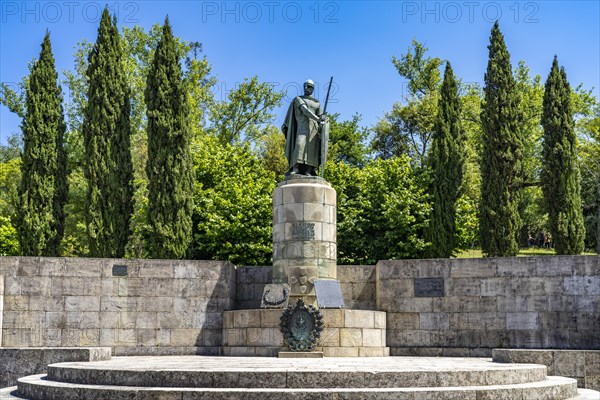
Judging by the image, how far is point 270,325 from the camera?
53.6ft

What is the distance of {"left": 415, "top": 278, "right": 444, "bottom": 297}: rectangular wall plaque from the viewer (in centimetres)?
1800

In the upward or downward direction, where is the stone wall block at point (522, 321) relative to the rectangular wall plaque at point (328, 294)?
downward

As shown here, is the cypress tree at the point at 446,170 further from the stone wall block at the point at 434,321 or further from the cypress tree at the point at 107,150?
the cypress tree at the point at 107,150

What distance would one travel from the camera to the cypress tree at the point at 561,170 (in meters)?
31.1

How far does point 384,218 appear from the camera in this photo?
31594 millimetres

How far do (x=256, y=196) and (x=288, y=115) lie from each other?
1297 centimetres

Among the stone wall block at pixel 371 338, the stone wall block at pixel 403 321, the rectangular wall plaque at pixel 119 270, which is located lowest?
the stone wall block at pixel 371 338

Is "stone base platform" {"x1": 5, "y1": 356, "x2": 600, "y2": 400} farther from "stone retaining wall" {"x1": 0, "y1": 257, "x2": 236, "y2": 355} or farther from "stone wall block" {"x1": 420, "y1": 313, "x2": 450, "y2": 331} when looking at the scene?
"stone retaining wall" {"x1": 0, "y1": 257, "x2": 236, "y2": 355}

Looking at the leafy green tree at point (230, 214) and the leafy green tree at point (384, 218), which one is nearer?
the leafy green tree at point (230, 214)

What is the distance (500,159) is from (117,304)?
19.7 metres

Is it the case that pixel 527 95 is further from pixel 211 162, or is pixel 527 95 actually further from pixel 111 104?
pixel 111 104

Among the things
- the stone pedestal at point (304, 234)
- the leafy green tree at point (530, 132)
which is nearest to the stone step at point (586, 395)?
the stone pedestal at point (304, 234)

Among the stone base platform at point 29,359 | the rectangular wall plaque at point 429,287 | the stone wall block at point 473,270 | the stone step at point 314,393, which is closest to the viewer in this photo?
the stone step at point 314,393

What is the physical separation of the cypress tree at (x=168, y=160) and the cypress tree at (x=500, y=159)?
42.8ft
